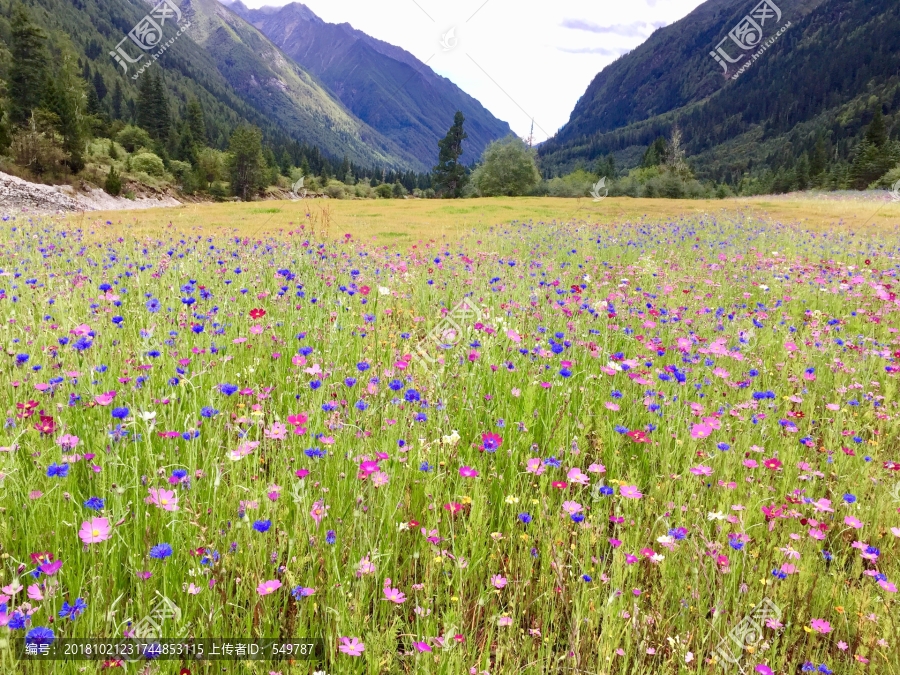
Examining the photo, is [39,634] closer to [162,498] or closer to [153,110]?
[162,498]

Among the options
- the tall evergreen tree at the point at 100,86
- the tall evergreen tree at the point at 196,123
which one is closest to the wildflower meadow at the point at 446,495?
the tall evergreen tree at the point at 196,123

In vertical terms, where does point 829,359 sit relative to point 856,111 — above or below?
below

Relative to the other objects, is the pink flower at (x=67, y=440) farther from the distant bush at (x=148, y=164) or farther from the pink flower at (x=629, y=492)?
the distant bush at (x=148, y=164)

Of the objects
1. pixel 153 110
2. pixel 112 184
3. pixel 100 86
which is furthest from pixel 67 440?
pixel 100 86

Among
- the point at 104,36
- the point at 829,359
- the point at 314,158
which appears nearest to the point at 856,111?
the point at 314,158

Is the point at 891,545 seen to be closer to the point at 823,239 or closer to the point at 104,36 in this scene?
the point at 823,239

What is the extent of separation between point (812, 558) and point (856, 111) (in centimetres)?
19332

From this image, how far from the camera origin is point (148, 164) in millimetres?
66375

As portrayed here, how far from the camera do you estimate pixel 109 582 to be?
67.4 inches

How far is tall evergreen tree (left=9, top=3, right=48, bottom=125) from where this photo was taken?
177 ft

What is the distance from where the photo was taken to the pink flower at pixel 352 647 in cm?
139

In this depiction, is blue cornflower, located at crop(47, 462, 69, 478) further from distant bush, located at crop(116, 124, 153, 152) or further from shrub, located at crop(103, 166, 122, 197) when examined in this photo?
distant bush, located at crop(116, 124, 153, 152)

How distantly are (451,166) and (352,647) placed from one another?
8001cm

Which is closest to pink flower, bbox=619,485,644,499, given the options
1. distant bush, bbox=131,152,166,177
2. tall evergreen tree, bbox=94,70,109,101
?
distant bush, bbox=131,152,166,177
